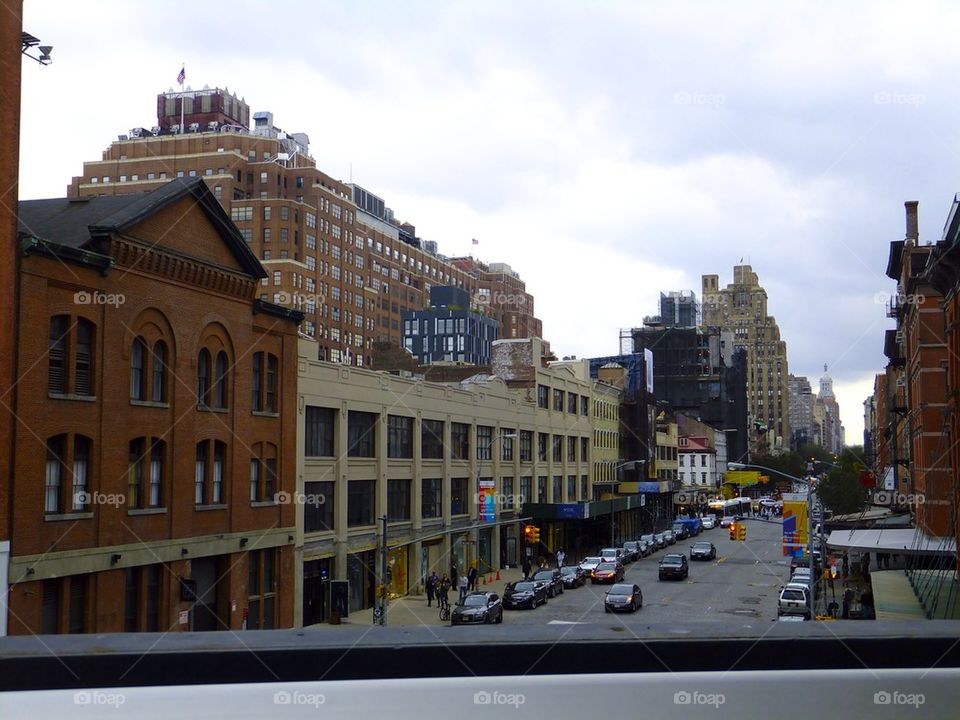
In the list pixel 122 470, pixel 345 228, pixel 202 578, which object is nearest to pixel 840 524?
pixel 202 578

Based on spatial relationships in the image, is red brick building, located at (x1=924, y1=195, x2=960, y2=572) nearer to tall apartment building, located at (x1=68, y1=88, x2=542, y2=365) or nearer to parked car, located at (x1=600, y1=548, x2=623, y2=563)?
parked car, located at (x1=600, y1=548, x2=623, y2=563)

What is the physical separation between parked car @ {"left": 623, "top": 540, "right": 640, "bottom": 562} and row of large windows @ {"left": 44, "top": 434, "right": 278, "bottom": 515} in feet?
115

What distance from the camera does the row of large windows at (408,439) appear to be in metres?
39.5

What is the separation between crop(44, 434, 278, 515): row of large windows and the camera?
79.5ft

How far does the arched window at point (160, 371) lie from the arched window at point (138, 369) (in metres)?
0.47

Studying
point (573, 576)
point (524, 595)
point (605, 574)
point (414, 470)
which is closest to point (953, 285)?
point (524, 595)

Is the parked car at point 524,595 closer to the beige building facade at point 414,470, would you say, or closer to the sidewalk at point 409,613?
the sidewalk at point 409,613

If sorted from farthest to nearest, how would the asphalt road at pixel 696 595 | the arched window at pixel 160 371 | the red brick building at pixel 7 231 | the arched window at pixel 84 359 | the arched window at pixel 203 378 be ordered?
the asphalt road at pixel 696 595 < the arched window at pixel 203 378 < the arched window at pixel 160 371 < the arched window at pixel 84 359 < the red brick building at pixel 7 231

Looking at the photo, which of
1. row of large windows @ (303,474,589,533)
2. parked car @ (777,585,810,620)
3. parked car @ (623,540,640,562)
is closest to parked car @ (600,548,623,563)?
parked car @ (623,540,640,562)

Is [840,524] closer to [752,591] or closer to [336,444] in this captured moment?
[752,591]

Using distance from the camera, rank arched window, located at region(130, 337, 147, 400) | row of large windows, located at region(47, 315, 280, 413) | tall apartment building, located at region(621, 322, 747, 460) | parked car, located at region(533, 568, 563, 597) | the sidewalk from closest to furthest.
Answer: row of large windows, located at region(47, 315, 280, 413) < arched window, located at region(130, 337, 147, 400) < the sidewalk < parked car, located at region(533, 568, 563, 597) < tall apartment building, located at region(621, 322, 747, 460)

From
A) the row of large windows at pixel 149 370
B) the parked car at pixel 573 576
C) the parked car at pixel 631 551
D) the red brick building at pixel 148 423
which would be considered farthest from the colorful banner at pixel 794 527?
the row of large windows at pixel 149 370

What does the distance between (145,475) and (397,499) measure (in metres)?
20.4

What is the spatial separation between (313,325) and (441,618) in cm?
8629
